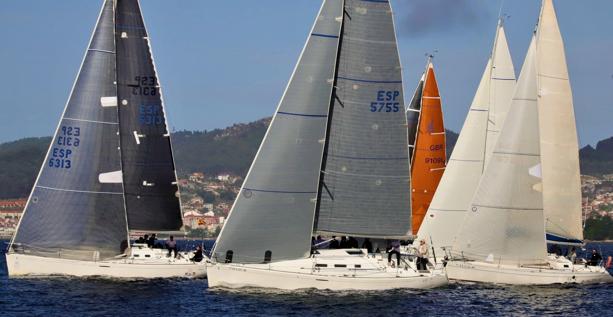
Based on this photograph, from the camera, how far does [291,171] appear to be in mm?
40062

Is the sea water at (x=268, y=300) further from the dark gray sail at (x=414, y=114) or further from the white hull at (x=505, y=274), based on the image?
the dark gray sail at (x=414, y=114)

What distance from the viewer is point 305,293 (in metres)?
39.3

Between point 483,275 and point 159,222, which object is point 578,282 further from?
point 159,222

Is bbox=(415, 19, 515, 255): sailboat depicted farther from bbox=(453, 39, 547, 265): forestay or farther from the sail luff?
the sail luff

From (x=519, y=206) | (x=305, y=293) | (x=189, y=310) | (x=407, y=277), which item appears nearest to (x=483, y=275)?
(x=519, y=206)

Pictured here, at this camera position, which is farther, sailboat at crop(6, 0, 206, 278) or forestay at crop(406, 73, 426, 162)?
forestay at crop(406, 73, 426, 162)

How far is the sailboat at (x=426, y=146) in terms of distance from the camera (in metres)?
56.6

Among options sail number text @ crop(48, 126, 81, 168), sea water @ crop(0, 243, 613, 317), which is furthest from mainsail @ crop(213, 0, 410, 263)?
sail number text @ crop(48, 126, 81, 168)

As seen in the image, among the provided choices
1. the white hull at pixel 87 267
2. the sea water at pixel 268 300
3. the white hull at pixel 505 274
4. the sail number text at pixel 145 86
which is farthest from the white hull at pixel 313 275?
the sail number text at pixel 145 86

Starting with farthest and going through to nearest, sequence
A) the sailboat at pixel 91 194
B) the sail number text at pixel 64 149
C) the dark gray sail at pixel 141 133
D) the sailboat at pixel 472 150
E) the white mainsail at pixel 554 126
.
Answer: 1. the sailboat at pixel 472 150
2. the white mainsail at pixel 554 126
3. the dark gray sail at pixel 141 133
4. the sail number text at pixel 64 149
5. the sailboat at pixel 91 194

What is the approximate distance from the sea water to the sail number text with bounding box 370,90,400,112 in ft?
19.3

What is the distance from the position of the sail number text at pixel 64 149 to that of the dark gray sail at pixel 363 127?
9.89 meters

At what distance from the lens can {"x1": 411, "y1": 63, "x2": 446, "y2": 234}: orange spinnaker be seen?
5656 centimetres

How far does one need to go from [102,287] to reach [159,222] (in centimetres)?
726
